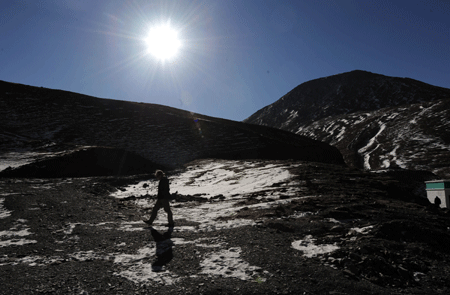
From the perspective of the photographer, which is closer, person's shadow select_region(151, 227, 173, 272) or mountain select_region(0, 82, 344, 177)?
person's shadow select_region(151, 227, 173, 272)

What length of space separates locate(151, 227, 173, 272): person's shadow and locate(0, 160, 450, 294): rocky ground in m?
0.03

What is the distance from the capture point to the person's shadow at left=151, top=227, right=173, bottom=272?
7.26m

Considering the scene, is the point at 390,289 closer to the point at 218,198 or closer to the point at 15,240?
the point at 15,240

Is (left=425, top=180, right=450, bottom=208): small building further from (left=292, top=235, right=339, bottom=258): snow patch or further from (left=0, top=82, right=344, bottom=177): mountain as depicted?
(left=0, top=82, right=344, bottom=177): mountain

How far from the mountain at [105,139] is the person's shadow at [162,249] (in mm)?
25200

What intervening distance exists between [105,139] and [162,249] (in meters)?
48.8

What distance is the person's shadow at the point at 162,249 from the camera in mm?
7261

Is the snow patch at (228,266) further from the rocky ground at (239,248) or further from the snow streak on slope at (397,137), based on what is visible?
the snow streak on slope at (397,137)

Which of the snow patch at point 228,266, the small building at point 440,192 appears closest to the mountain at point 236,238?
the snow patch at point 228,266

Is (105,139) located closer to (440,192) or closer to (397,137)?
(440,192)

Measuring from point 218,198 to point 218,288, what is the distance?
12.3m

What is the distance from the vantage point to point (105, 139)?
5253 cm

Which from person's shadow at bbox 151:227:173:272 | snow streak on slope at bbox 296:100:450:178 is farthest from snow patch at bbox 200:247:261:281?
snow streak on slope at bbox 296:100:450:178

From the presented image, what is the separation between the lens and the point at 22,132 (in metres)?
52.1
